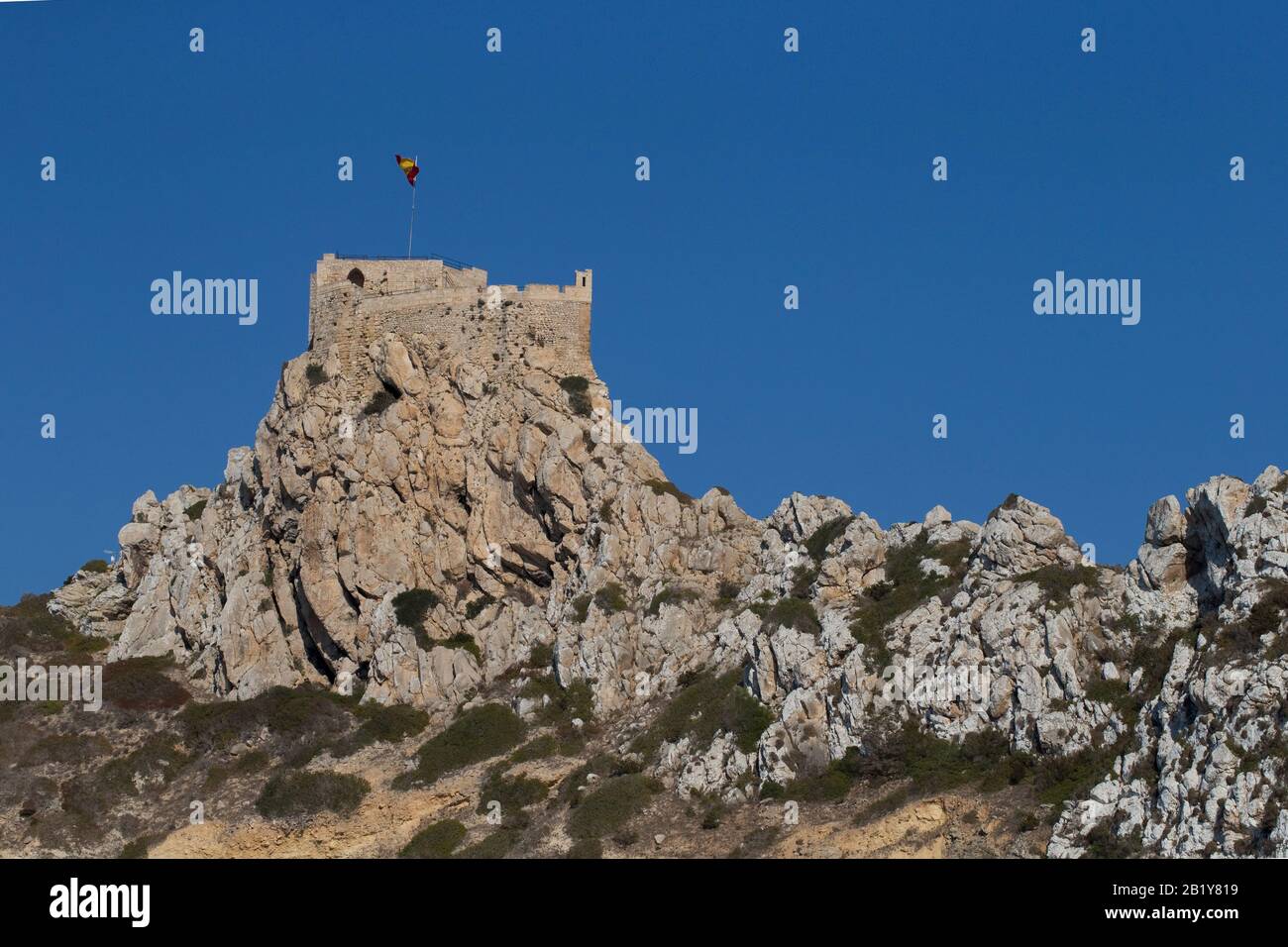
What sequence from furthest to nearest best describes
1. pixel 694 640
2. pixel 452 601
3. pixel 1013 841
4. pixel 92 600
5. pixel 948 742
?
pixel 92 600
pixel 452 601
pixel 694 640
pixel 948 742
pixel 1013 841

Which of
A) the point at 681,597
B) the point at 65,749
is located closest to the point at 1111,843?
the point at 681,597

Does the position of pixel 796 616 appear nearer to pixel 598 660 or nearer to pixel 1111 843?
pixel 598 660

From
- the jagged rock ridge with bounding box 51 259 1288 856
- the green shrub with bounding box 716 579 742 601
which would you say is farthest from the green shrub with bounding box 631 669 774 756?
the green shrub with bounding box 716 579 742 601

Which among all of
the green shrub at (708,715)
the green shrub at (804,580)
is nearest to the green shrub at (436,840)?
the green shrub at (708,715)

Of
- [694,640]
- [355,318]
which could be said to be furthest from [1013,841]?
[355,318]
